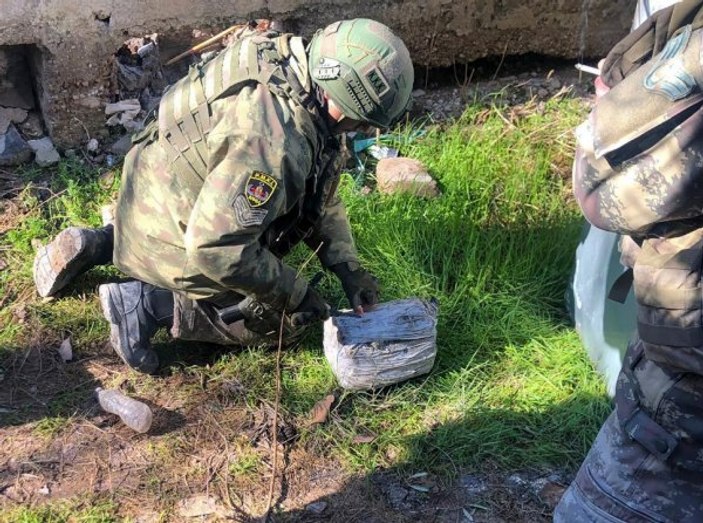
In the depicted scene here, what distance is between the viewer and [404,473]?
3.00 meters

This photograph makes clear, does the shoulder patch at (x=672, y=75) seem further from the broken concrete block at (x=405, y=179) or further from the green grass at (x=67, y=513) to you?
the broken concrete block at (x=405, y=179)

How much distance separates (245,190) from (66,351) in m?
1.36

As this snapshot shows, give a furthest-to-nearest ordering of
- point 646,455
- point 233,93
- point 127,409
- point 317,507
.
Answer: point 127,409, point 317,507, point 233,93, point 646,455

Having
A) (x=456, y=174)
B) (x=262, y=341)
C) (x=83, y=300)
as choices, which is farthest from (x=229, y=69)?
(x=456, y=174)


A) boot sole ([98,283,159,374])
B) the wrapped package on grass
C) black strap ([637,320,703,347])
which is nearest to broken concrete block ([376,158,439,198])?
the wrapped package on grass

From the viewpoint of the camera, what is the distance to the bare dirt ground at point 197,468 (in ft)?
9.35

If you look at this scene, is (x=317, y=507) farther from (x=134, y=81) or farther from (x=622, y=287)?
(x=134, y=81)

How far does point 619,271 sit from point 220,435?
1.64 m

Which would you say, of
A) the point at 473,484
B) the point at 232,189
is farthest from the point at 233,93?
the point at 473,484

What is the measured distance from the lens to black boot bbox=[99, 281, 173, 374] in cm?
319

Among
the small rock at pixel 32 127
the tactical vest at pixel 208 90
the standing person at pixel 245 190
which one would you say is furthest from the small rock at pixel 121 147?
the tactical vest at pixel 208 90

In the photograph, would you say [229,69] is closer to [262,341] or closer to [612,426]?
[262,341]

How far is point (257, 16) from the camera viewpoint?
166 inches

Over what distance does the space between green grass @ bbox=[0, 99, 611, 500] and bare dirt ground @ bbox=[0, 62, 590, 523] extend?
5 centimetres
